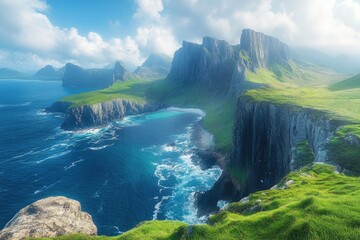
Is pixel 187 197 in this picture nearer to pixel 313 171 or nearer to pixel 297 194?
pixel 313 171

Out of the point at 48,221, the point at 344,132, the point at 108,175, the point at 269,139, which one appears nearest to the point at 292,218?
the point at 344,132

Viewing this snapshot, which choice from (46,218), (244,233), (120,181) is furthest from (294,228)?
(120,181)

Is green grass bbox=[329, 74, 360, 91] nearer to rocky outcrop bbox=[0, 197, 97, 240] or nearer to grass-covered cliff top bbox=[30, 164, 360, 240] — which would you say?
grass-covered cliff top bbox=[30, 164, 360, 240]

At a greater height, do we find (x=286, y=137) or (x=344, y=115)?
(x=344, y=115)

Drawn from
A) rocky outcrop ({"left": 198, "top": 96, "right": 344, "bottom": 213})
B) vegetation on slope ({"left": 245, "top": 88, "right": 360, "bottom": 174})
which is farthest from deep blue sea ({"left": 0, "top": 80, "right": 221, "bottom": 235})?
vegetation on slope ({"left": 245, "top": 88, "right": 360, "bottom": 174})

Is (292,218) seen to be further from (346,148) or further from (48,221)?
(48,221)

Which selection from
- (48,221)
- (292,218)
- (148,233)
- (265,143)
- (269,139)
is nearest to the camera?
(292,218)
